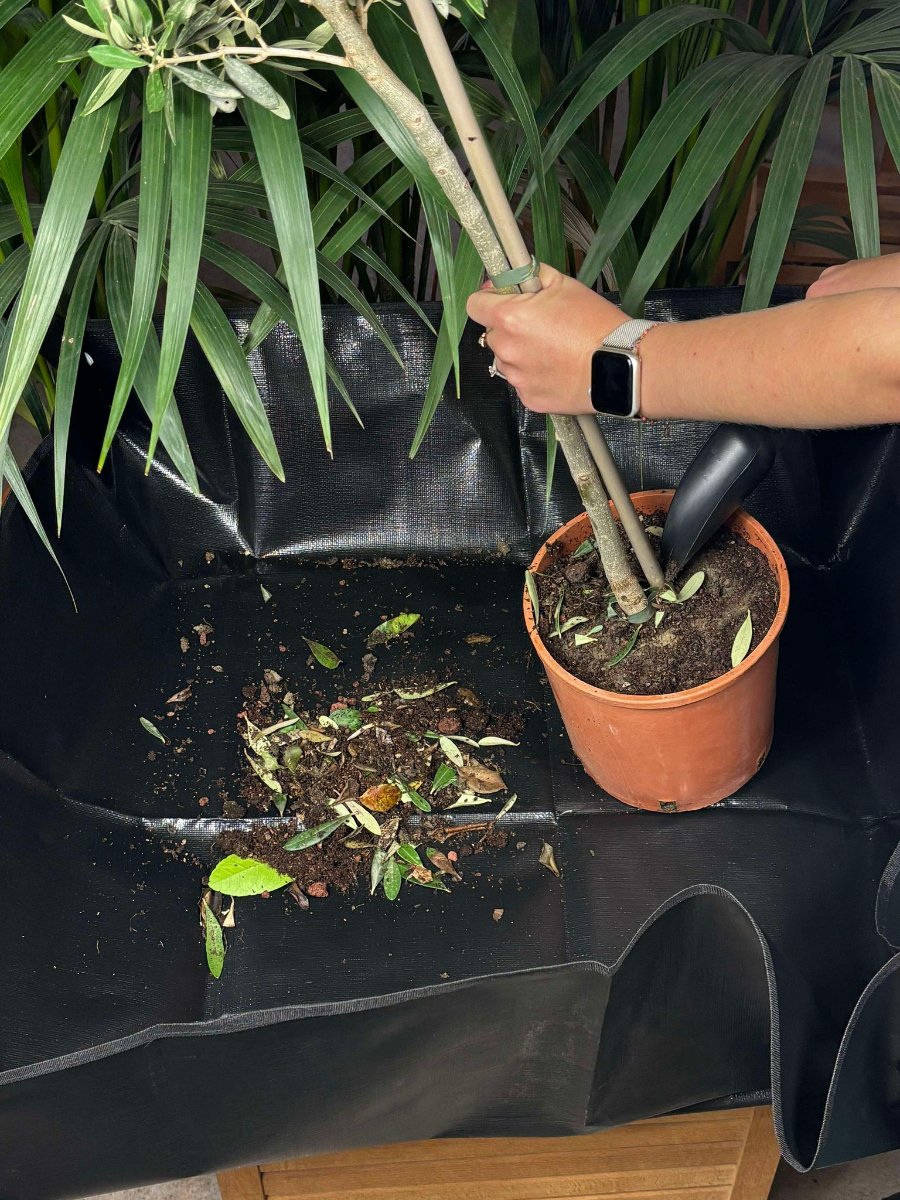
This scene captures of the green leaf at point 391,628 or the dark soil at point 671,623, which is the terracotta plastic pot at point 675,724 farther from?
the green leaf at point 391,628

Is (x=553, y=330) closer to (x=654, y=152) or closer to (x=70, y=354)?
(x=654, y=152)

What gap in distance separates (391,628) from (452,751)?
0.19m

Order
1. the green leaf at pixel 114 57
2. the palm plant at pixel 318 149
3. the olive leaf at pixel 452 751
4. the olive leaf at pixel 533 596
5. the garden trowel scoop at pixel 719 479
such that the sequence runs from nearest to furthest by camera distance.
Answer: the green leaf at pixel 114 57 → the palm plant at pixel 318 149 → the garden trowel scoop at pixel 719 479 → the olive leaf at pixel 533 596 → the olive leaf at pixel 452 751

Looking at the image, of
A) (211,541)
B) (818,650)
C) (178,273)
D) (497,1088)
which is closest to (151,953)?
(497,1088)

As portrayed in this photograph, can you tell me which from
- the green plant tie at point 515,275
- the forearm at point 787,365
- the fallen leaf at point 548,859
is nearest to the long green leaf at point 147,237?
the green plant tie at point 515,275

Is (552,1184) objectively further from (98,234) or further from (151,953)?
(98,234)

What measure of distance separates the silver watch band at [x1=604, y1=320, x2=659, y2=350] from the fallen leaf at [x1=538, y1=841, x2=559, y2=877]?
1.71ft

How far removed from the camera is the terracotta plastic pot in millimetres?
921

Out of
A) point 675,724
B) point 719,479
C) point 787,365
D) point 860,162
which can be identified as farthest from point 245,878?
point 860,162

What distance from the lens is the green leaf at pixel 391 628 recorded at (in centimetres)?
122

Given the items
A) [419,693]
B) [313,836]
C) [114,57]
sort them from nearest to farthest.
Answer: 1. [114,57]
2. [313,836]
3. [419,693]

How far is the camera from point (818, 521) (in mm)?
1225

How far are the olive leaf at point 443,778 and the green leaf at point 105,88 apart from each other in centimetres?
69

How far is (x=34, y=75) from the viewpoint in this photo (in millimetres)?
706
